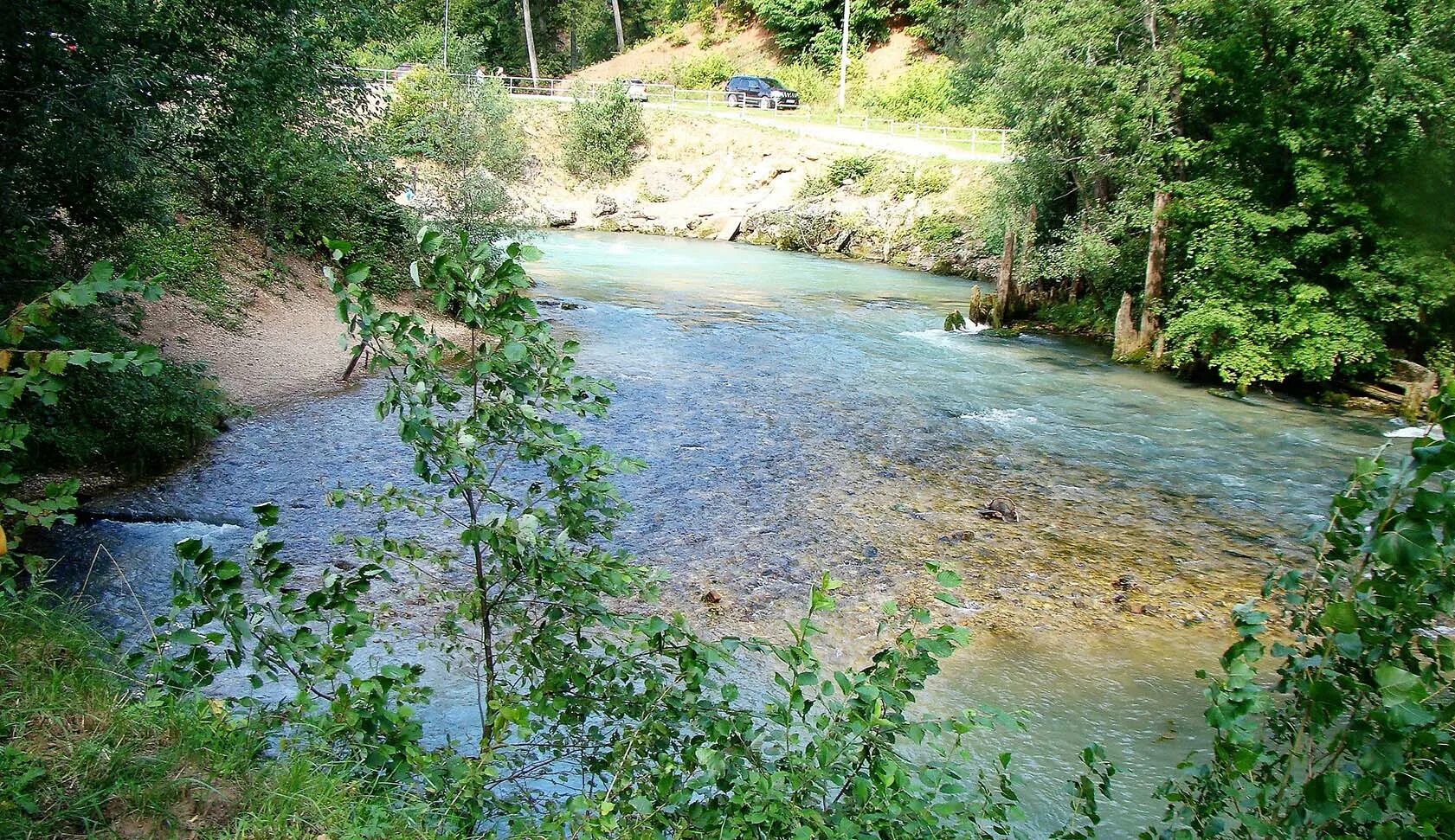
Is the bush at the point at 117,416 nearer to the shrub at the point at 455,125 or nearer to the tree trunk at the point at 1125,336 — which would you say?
the shrub at the point at 455,125

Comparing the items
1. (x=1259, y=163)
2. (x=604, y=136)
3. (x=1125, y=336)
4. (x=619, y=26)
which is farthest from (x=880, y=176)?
(x=619, y=26)

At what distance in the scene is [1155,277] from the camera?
2067cm

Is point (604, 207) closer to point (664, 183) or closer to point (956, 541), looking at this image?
point (664, 183)

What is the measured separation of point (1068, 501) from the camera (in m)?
12.9

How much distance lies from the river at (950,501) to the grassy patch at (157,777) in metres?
3.25

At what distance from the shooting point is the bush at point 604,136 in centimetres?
5016

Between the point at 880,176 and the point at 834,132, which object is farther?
the point at 834,132

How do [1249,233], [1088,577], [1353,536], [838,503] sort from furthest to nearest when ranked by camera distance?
[1249,233], [838,503], [1088,577], [1353,536]

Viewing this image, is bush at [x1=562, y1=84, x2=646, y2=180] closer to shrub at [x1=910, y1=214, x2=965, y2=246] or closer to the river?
shrub at [x1=910, y1=214, x2=965, y2=246]

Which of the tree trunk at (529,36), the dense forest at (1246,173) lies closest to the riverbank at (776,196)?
the dense forest at (1246,173)

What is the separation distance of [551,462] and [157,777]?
1871 mm

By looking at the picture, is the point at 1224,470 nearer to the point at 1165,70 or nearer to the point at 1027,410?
the point at 1027,410

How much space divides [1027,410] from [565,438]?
48.2 feet

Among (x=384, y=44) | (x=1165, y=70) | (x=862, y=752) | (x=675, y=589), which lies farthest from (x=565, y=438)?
(x=1165, y=70)
